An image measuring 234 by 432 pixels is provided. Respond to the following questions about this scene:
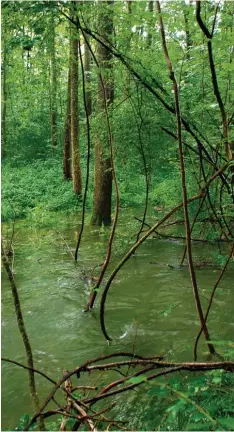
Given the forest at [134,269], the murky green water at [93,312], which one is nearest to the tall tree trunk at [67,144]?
the forest at [134,269]

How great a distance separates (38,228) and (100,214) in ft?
5.59

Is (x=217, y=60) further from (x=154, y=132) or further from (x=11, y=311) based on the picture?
(x=11, y=311)

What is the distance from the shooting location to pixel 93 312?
525cm

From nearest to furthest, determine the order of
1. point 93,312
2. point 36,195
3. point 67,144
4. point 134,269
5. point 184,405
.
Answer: point 184,405, point 93,312, point 134,269, point 36,195, point 67,144

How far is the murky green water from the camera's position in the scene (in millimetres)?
3992

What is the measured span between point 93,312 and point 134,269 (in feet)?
6.14

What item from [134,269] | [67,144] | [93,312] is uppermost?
[67,144]

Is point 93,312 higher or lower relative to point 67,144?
lower

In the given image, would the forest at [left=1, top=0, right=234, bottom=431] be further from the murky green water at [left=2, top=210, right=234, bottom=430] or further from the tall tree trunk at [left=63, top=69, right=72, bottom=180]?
the tall tree trunk at [left=63, top=69, right=72, bottom=180]

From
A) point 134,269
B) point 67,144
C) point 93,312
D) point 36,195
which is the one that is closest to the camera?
point 93,312

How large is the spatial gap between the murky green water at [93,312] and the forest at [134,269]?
0.9 inches

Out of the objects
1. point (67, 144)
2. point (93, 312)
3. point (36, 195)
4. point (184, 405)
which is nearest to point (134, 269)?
point (93, 312)

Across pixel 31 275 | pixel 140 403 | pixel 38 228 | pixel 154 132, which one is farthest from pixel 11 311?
pixel 38 228

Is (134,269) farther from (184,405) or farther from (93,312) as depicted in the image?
(184,405)
